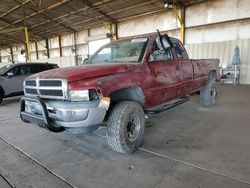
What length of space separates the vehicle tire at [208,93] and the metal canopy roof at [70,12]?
6615 millimetres

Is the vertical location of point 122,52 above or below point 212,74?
above

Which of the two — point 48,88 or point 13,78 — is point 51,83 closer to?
point 48,88

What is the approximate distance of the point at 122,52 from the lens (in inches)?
139

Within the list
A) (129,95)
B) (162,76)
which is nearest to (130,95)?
(129,95)

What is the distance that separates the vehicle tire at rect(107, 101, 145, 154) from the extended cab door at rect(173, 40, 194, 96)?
1.55 m

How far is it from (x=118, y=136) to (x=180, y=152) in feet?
3.10

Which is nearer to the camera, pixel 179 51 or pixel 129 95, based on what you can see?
pixel 129 95

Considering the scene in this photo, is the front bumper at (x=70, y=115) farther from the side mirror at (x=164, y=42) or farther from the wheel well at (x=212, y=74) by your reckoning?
the wheel well at (x=212, y=74)

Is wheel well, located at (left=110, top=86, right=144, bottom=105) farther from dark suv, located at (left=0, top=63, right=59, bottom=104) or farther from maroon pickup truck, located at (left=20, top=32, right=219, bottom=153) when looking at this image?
dark suv, located at (left=0, top=63, right=59, bottom=104)

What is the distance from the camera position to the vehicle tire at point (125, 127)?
2.60 m

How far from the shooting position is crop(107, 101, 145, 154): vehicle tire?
260 centimetres

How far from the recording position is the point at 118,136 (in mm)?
2582

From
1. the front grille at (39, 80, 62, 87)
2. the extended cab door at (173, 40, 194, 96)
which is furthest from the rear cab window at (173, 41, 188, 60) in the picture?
the front grille at (39, 80, 62, 87)

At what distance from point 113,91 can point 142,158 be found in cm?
100
